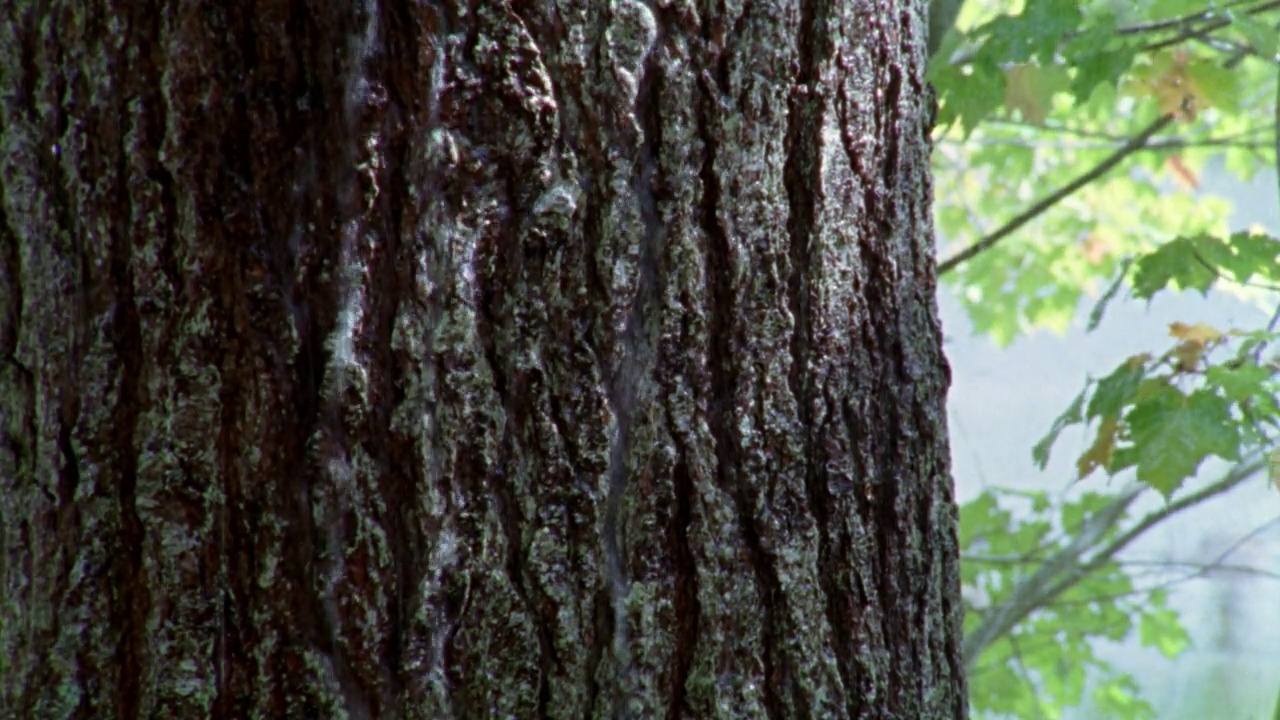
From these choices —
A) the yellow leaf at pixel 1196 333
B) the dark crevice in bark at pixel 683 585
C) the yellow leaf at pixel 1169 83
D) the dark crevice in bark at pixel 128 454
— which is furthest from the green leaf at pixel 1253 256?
the dark crevice in bark at pixel 128 454

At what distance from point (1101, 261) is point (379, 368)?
11.3 ft

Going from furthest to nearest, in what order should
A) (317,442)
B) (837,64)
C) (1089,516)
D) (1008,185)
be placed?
(1008,185) < (1089,516) < (837,64) < (317,442)

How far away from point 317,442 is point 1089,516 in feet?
9.14

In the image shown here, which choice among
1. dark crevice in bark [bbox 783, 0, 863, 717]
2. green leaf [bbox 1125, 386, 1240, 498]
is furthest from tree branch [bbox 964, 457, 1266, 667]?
dark crevice in bark [bbox 783, 0, 863, 717]

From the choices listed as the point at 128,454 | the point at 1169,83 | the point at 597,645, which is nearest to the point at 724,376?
the point at 597,645

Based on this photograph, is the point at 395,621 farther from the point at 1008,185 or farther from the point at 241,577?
the point at 1008,185

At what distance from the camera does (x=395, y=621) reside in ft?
2.51

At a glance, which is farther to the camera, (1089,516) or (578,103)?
(1089,516)

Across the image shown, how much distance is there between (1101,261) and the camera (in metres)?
3.72

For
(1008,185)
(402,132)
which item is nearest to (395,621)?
(402,132)

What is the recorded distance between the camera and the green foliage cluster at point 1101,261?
1.79 metres

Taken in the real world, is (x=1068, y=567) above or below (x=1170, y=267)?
below

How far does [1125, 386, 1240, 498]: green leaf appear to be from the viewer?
1654 mm

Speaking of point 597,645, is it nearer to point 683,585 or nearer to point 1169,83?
point 683,585
